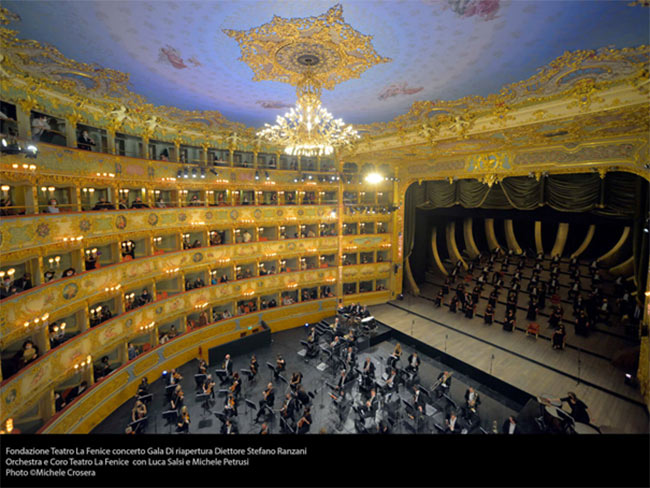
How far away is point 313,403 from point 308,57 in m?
11.4

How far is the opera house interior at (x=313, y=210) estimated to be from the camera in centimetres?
634

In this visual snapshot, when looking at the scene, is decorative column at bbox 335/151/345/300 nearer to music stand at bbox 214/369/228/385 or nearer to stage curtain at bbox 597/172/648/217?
music stand at bbox 214/369/228/385

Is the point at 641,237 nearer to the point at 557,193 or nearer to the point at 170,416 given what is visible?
the point at 557,193

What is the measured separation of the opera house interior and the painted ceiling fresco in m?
0.05

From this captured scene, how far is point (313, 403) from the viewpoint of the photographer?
11.4 meters

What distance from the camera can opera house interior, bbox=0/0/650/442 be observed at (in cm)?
634

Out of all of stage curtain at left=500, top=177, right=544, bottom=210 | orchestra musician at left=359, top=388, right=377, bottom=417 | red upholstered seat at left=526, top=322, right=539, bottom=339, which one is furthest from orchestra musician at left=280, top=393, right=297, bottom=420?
stage curtain at left=500, top=177, right=544, bottom=210

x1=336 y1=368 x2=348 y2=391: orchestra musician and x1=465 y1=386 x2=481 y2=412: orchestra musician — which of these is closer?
x1=465 y1=386 x2=481 y2=412: orchestra musician

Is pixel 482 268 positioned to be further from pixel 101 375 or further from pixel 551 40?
pixel 101 375

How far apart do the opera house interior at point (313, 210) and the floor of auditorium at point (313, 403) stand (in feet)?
0.34

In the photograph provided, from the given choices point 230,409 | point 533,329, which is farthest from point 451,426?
point 533,329

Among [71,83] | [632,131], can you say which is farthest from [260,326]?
[632,131]

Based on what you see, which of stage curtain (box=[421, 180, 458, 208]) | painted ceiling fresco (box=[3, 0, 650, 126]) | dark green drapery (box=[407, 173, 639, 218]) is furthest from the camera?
stage curtain (box=[421, 180, 458, 208])
